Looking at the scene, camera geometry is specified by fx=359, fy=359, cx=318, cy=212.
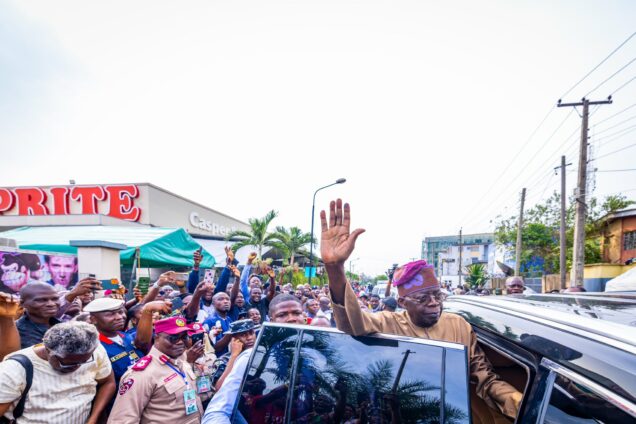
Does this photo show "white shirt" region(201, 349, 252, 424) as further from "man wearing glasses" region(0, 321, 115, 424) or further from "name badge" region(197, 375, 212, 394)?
"man wearing glasses" region(0, 321, 115, 424)

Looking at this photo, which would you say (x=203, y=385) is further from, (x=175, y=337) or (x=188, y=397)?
(x=175, y=337)

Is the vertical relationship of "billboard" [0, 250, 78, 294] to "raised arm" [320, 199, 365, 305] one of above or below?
below

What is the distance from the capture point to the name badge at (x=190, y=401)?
2607 mm

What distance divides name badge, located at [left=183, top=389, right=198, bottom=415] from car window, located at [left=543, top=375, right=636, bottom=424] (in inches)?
90.4

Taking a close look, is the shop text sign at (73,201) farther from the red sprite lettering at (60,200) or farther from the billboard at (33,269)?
the billboard at (33,269)

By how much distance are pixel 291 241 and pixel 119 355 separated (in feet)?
82.8

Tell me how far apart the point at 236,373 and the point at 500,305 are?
158 centimetres

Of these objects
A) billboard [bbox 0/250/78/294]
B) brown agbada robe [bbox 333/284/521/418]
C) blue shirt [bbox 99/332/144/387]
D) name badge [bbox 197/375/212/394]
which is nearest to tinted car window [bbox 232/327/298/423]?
brown agbada robe [bbox 333/284/521/418]

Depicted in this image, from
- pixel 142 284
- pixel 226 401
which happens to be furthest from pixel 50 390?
pixel 142 284

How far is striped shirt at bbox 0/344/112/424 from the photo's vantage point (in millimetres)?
2324

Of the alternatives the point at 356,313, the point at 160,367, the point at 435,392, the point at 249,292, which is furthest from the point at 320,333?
the point at 249,292

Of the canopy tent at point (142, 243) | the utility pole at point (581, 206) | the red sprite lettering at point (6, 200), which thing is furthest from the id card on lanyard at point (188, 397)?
the red sprite lettering at point (6, 200)

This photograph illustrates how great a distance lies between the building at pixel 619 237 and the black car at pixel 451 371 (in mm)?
26914

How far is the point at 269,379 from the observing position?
6.32 feet
